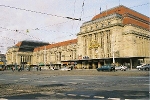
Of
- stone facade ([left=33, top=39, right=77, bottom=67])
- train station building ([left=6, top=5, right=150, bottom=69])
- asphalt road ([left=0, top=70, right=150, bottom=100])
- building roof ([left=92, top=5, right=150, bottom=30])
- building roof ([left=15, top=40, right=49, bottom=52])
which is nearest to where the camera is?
asphalt road ([left=0, top=70, right=150, bottom=100])

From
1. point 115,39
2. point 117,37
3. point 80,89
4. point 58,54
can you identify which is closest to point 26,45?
point 58,54

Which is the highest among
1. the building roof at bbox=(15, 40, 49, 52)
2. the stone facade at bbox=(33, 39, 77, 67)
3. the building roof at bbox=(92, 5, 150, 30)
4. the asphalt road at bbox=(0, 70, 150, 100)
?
the building roof at bbox=(92, 5, 150, 30)

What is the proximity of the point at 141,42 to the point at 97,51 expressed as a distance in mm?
15799

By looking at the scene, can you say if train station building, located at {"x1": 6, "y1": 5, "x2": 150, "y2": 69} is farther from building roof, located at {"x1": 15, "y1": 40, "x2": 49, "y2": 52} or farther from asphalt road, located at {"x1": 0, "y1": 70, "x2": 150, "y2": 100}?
building roof, located at {"x1": 15, "y1": 40, "x2": 49, "y2": 52}

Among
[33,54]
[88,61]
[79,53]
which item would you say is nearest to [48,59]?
[33,54]

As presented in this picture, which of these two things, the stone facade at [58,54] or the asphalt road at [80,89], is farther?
the stone facade at [58,54]

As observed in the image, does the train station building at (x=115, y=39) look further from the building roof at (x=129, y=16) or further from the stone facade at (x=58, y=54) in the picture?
the stone facade at (x=58, y=54)

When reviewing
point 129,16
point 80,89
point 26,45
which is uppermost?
point 129,16

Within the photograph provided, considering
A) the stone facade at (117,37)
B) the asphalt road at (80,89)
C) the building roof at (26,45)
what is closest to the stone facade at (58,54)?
the building roof at (26,45)

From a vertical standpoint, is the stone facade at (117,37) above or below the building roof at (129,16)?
below

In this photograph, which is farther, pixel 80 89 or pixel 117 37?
pixel 117 37

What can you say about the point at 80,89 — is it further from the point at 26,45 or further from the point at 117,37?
the point at 26,45

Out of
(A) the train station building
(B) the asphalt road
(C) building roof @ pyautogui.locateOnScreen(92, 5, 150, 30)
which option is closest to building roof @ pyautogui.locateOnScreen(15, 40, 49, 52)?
(A) the train station building

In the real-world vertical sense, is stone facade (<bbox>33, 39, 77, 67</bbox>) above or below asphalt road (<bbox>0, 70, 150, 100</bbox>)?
above
